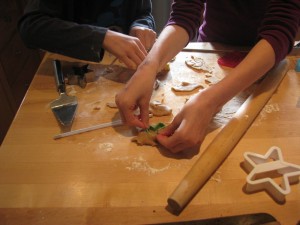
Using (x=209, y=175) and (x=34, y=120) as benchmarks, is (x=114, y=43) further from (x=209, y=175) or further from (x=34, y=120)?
(x=209, y=175)

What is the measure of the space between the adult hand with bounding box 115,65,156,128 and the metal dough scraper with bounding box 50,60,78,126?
5.4 inches

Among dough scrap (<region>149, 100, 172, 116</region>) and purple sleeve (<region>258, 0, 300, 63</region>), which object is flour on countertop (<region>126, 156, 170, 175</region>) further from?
purple sleeve (<region>258, 0, 300, 63</region>)

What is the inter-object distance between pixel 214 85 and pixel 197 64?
0.23 m

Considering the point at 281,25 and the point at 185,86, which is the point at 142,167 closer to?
the point at 185,86

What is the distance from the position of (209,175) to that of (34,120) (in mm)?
444

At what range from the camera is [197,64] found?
88 cm

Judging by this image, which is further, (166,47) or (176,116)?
(166,47)

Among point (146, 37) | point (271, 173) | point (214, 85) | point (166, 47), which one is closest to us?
point (271, 173)

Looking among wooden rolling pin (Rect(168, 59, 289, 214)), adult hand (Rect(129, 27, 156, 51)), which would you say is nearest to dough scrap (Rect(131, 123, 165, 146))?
wooden rolling pin (Rect(168, 59, 289, 214))

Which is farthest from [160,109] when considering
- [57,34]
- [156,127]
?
[57,34]

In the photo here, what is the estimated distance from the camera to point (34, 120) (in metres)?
0.70

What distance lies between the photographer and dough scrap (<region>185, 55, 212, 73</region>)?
0.86 meters

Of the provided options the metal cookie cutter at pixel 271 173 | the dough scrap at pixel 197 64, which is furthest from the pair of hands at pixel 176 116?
the dough scrap at pixel 197 64

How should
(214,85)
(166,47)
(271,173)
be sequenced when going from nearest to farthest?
(271,173)
(214,85)
(166,47)
